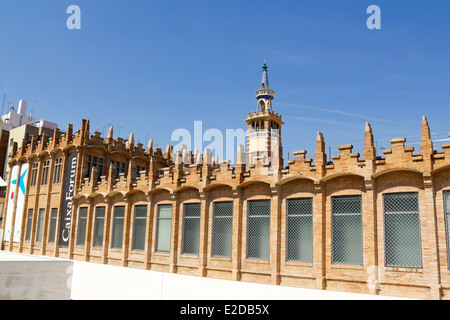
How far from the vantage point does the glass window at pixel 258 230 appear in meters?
19.9

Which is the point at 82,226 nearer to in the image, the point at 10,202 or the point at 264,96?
the point at 10,202

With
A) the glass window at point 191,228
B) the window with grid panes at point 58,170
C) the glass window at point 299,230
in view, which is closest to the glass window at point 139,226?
the glass window at point 191,228

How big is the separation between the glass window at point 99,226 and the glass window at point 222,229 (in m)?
10.4

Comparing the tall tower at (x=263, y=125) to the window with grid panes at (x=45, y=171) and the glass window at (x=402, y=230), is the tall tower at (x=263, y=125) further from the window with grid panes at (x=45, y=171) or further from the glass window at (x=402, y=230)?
the glass window at (x=402, y=230)

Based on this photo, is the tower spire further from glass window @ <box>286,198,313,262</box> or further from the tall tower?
glass window @ <box>286,198,313,262</box>

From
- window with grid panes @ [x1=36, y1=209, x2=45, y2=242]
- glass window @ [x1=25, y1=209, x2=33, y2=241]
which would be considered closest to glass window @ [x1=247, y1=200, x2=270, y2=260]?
window with grid panes @ [x1=36, y1=209, x2=45, y2=242]

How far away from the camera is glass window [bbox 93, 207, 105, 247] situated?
93.1 ft

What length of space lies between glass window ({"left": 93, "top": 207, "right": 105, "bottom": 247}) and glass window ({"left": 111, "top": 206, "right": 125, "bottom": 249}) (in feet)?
Answer: 4.90

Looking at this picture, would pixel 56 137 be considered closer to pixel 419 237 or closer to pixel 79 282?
pixel 79 282

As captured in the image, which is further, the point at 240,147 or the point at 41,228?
the point at 41,228
